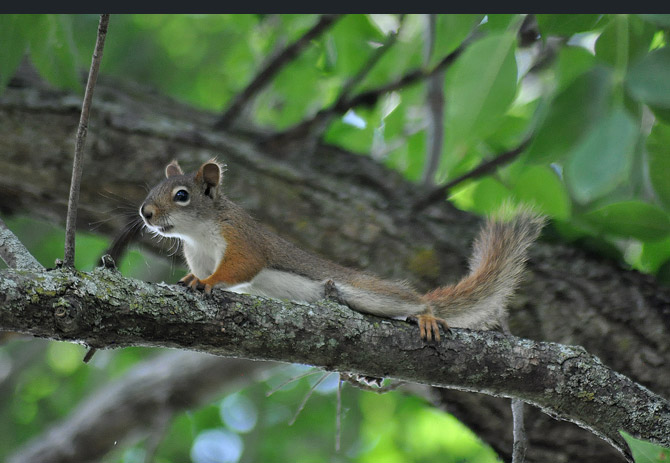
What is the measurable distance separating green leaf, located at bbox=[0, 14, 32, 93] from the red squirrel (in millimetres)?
676

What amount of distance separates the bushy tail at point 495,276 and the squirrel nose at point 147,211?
112 centimetres

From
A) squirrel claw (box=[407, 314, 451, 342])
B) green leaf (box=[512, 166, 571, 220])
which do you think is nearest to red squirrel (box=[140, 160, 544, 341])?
green leaf (box=[512, 166, 571, 220])

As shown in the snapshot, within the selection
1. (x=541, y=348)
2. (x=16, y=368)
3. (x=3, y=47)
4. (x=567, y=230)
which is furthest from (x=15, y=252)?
(x=16, y=368)

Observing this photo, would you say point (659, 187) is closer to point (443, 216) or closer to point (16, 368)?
point (443, 216)

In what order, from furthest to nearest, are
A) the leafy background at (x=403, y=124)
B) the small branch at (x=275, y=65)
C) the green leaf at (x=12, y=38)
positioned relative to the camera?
1. the small branch at (x=275, y=65)
2. the green leaf at (x=12, y=38)
3. the leafy background at (x=403, y=124)

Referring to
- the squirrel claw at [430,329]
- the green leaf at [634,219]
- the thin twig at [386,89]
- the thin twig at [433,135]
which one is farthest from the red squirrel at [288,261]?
the thin twig at [386,89]

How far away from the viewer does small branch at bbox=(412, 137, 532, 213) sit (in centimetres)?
300

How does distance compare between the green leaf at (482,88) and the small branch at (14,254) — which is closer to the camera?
the small branch at (14,254)

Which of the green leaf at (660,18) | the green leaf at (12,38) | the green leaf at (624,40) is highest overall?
the green leaf at (624,40)

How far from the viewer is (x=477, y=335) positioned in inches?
79.6

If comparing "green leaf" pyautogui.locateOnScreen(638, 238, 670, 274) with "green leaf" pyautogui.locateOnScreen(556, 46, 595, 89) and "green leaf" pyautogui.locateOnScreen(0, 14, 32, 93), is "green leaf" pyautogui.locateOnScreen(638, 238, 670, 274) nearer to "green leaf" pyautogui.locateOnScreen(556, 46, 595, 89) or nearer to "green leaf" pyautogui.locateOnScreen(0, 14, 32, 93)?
"green leaf" pyautogui.locateOnScreen(556, 46, 595, 89)

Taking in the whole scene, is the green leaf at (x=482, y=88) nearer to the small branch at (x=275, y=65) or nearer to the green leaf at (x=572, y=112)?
the green leaf at (x=572, y=112)

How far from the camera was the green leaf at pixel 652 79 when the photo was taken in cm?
166

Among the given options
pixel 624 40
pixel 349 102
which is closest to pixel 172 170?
pixel 349 102
